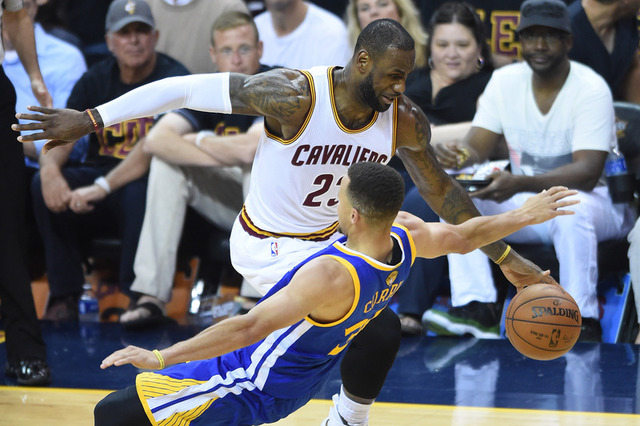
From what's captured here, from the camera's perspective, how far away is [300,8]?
22.9 feet

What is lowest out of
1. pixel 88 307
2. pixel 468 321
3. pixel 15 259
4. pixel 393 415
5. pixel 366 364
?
pixel 88 307

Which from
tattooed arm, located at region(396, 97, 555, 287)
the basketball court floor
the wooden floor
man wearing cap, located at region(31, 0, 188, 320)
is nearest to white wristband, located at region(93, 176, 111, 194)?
man wearing cap, located at region(31, 0, 188, 320)

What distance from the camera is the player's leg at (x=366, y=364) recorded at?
380 centimetres

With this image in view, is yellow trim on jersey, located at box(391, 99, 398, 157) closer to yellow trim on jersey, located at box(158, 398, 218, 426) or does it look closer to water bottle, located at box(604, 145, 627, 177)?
yellow trim on jersey, located at box(158, 398, 218, 426)

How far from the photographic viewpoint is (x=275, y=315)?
3037 mm

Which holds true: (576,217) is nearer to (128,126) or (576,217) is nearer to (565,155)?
(565,155)

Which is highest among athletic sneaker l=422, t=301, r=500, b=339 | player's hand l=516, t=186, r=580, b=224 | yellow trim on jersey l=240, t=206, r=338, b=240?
player's hand l=516, t=186, r=580, b=224

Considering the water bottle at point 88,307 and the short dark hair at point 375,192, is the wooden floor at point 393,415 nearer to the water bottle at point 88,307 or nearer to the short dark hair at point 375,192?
the short dark hair at point 375,192

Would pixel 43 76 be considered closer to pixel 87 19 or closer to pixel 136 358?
pixel 87 19

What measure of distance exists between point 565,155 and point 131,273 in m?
2.98

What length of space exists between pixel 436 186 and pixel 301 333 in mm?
1164

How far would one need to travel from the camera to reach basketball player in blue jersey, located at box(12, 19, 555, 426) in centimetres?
376

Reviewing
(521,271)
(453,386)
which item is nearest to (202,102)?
(521,271)

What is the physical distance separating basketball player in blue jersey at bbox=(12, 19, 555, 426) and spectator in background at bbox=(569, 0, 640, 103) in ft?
8.90
